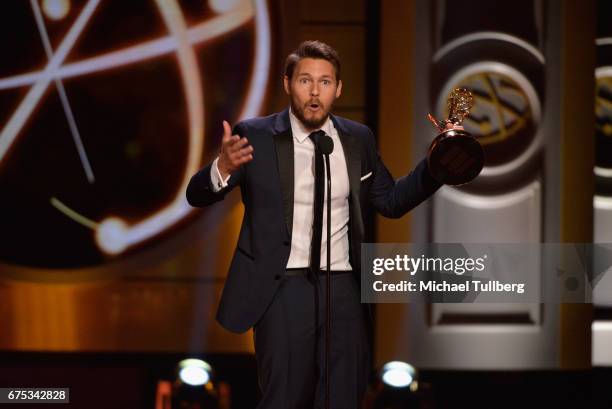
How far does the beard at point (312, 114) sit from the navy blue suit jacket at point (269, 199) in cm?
7

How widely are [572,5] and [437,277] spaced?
145 centimetres

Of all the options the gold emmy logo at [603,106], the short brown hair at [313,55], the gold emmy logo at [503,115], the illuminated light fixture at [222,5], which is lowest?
the short brown hair at [313,55]

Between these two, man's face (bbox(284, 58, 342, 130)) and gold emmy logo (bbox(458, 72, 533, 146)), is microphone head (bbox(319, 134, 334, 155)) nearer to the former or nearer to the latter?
man's face (bbox(284, 58, 342, 130))

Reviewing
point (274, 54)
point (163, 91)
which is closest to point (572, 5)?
point (274, 54)

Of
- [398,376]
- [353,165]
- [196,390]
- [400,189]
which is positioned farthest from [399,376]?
[353,165]

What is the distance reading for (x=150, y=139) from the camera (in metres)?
4.44

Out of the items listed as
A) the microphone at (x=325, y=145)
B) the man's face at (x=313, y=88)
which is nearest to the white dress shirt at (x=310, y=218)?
the man's face at (x=313, y=88)

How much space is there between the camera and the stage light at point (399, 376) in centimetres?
348

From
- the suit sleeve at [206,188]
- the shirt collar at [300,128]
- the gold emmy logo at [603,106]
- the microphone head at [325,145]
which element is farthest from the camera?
the gold emmy logo at [603,106]

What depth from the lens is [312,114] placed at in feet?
8.23

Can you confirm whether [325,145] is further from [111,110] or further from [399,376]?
[111,110]

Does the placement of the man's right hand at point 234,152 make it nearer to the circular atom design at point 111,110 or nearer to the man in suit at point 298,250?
the man in suit at point 298,250

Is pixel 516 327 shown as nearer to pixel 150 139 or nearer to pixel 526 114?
pixel 526 114

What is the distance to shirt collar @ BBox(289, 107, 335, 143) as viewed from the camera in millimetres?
2600
